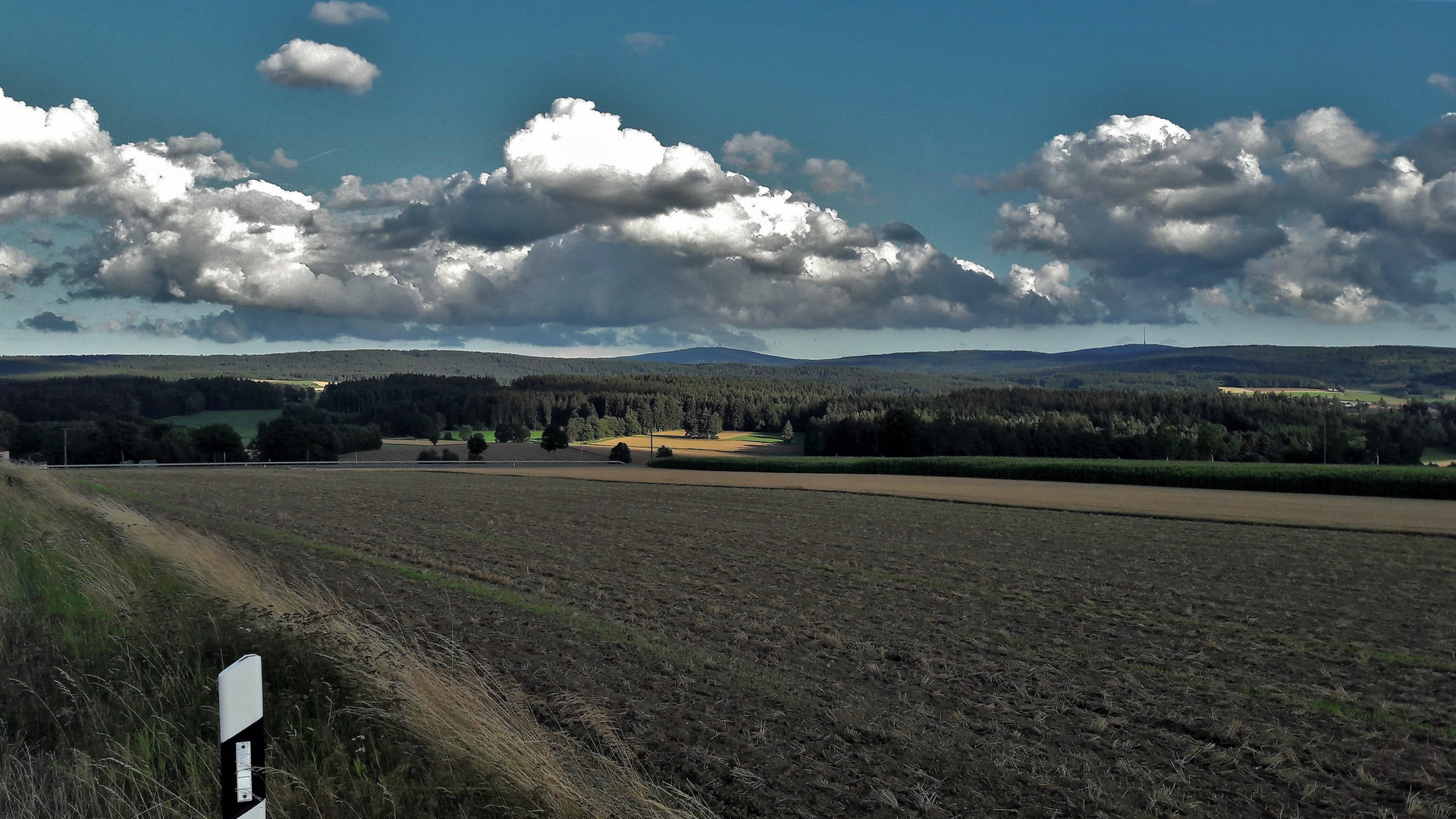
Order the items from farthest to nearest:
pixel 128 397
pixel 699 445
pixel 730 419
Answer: pixel 730 419 → pixel 128 397 → pixel 699 445

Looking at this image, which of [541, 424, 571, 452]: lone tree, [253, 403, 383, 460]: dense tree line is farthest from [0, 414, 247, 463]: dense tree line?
[541, 424, 571, 452]: lone tree

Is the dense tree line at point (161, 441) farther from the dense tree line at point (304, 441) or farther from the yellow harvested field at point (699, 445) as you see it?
the yellow harvested field at point (699, 445)

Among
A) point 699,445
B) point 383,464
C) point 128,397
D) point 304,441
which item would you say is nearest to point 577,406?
point 699,445

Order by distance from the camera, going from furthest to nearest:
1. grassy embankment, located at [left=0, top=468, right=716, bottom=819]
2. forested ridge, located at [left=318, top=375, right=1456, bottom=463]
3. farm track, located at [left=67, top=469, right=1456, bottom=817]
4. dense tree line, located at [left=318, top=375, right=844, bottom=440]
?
1. dense tree line, located at [left=318, top=375, right=844, bottom=440]
2. forested ridge, located at [left=318, top=375, right=1456, bottom=463]
3. farm track, located at [left=67, top=469, right=1456, bottom=817]
4. grassy embankment, located at [left=0, top=468, right=716, bottom=819]

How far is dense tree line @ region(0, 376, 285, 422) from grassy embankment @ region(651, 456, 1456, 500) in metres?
97.3

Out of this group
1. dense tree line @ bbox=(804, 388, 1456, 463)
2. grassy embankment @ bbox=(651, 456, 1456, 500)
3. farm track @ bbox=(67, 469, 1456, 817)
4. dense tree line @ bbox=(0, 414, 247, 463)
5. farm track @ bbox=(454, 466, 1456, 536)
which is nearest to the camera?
farm track @ bbox=(67, 469, 1456, 817)

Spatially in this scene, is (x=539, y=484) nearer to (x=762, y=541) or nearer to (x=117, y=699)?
(x=762, y=541)

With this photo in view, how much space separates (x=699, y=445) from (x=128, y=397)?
98.5 metres

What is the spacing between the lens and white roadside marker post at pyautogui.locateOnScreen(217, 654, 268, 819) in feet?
14.4

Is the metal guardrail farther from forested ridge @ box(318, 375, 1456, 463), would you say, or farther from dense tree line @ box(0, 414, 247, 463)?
forested ridge @ box(318, 375, 1456, 463)

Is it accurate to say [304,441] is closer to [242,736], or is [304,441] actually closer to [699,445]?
[699,445]

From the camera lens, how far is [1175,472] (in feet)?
224

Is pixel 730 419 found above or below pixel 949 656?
below

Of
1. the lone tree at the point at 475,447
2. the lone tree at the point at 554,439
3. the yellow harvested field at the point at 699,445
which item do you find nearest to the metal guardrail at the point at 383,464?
the lone tree at the point at 475,447
